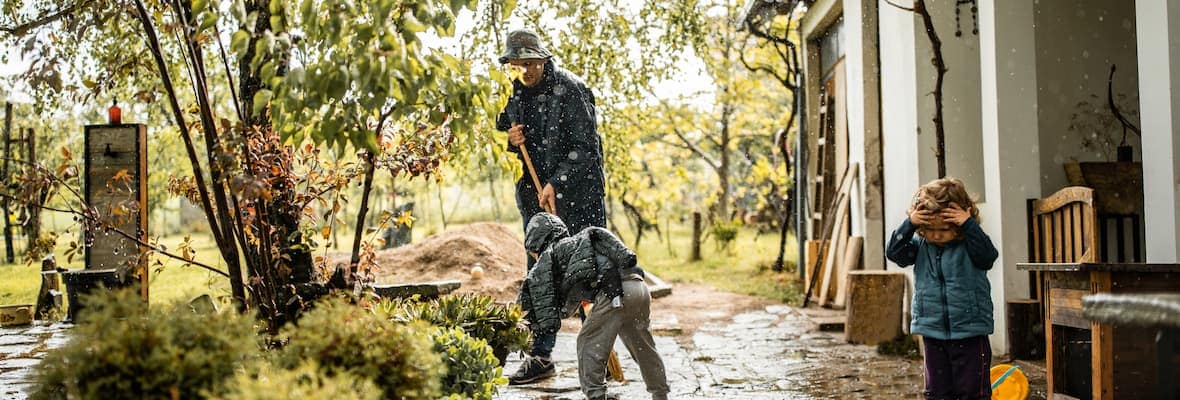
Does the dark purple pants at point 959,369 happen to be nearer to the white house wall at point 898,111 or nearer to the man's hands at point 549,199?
the man's hands at point 549,199

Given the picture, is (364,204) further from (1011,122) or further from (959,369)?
(1011,122)

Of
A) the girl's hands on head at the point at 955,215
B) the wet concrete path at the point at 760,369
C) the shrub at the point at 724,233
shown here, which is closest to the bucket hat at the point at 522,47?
the wet concrete path at the point at 760,369

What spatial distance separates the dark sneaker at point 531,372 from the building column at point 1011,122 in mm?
2796

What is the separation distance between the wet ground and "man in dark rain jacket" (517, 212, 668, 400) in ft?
1.81

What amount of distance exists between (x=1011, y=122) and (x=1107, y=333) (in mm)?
2375

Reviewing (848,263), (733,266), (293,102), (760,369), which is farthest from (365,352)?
(733,266)

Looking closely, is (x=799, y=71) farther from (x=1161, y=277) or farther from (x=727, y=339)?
(x=1161, y=277)

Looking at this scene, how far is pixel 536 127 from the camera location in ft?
17.9

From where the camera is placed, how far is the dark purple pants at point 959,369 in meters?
4.01

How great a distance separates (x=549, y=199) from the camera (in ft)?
17.3

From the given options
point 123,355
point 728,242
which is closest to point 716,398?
point 123,355

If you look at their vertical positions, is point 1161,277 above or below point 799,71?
below

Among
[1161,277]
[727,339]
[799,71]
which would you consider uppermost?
[799,71]

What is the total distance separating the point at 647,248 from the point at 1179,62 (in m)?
15.2
